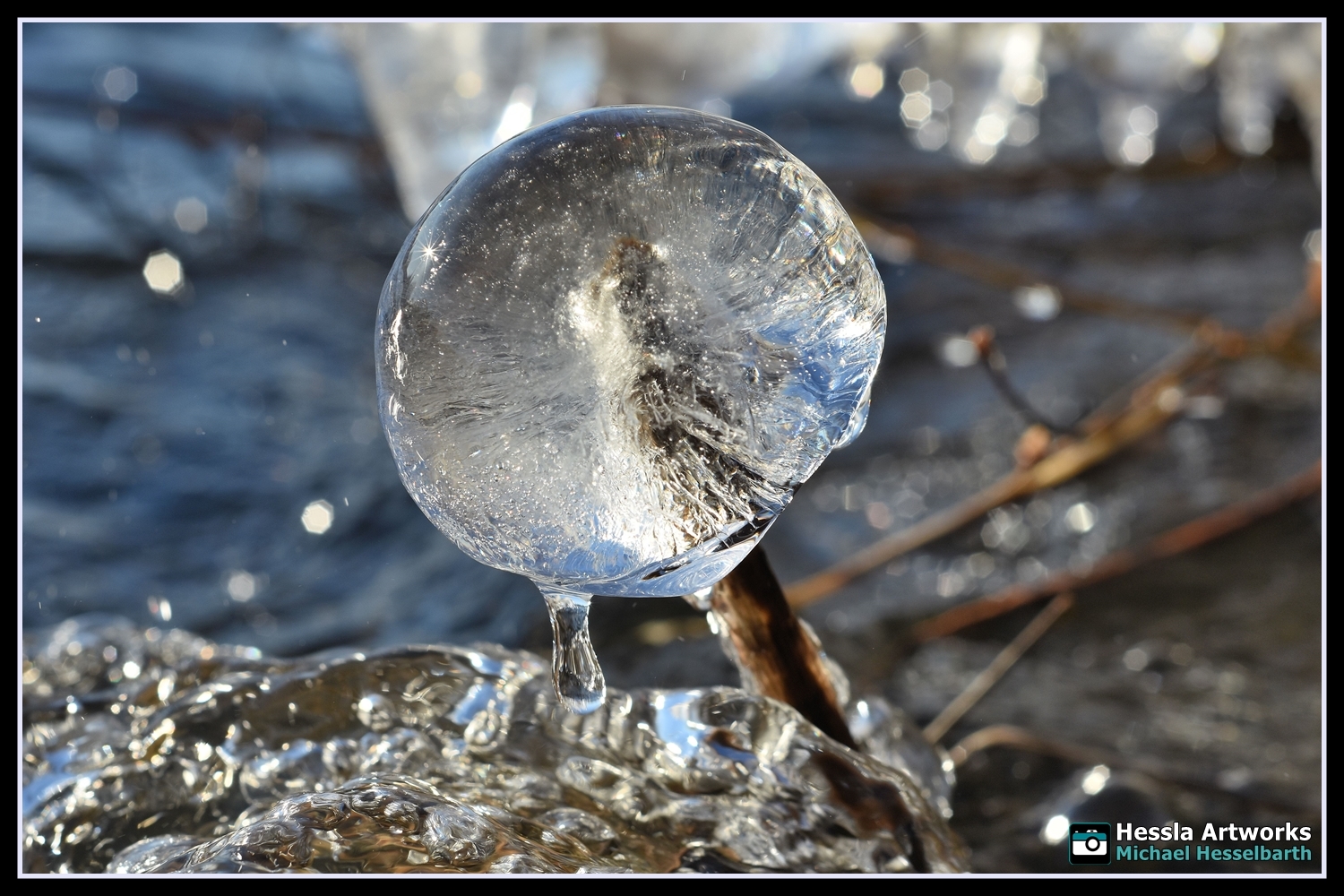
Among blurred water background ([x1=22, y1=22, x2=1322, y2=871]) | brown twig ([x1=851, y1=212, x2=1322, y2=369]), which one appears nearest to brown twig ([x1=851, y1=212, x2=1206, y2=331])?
brown twig ([x1=851, y1=212, x2=1322, y2=369])

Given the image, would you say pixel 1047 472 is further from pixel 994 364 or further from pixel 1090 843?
pixel 1090 843

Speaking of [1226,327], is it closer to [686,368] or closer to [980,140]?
[980,140]

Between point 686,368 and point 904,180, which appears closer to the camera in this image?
point 686,368

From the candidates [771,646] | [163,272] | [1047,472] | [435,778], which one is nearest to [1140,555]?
[1047,472]

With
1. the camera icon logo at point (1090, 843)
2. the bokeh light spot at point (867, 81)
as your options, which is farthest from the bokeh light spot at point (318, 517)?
the bokeh light spot at point (867, 81)

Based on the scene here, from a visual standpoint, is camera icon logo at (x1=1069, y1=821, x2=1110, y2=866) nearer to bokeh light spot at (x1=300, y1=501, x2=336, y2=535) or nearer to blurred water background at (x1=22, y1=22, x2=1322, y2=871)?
blurred water background at (x1=22, y1=22, x2=1322, y2=871)
